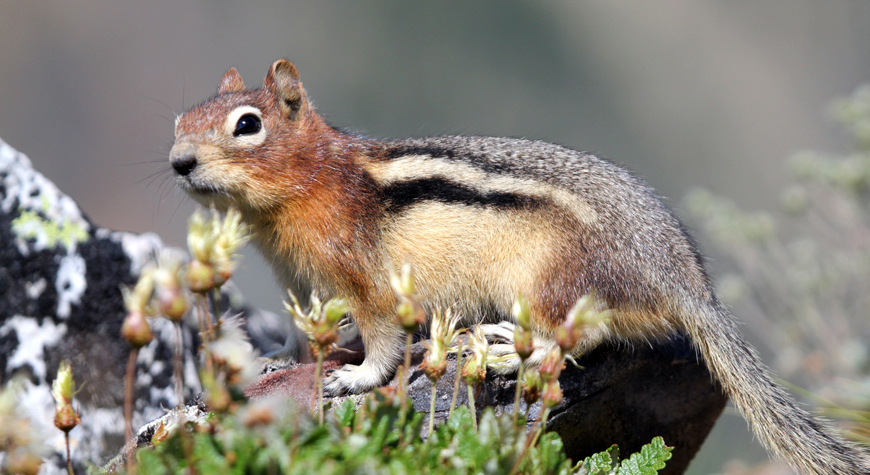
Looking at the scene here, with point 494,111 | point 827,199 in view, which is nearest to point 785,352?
point 827,199

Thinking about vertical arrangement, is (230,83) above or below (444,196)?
above

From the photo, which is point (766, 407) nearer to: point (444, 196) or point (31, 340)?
point (444, 196)

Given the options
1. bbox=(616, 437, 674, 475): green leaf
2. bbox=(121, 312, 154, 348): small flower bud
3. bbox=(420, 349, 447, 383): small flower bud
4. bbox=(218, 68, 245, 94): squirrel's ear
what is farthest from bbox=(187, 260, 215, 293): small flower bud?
bbox=(218, 68, 245, 94): squirrel's ear

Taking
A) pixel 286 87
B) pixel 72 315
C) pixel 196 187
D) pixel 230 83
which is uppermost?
pixel 230 83

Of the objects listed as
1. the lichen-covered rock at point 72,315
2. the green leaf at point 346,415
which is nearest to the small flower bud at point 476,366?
the green leaf at point 346,415

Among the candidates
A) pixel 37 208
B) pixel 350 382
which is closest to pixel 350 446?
pixel 350 382

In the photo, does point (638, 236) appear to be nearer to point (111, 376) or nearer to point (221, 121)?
point (221, 121)

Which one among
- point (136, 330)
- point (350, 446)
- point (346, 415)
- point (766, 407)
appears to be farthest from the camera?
point (766, 407)
